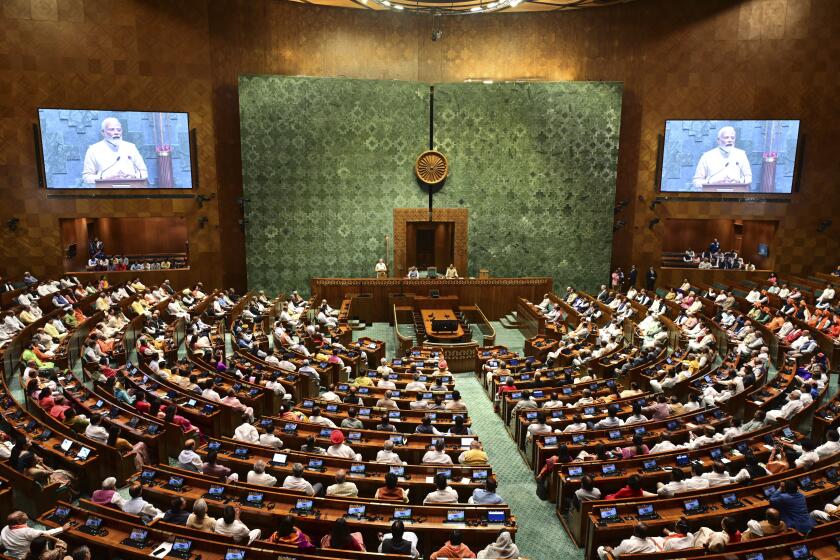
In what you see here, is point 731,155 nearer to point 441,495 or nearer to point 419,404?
point 419,404

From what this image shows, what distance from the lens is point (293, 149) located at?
21797 millimetres

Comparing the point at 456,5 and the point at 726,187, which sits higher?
the point at 456,5

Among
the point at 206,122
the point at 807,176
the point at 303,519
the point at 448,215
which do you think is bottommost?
the point at 303,519

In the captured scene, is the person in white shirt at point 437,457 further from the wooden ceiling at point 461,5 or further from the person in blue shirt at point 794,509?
the wooden ceiling at point 461,5

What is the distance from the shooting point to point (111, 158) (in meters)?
20.7

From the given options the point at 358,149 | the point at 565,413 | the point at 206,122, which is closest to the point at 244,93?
the point at 206,122

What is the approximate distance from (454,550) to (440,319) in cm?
1182

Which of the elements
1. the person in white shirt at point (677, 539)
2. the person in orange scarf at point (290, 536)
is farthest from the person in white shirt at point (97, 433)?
the person in white shirt at point (677, 539)

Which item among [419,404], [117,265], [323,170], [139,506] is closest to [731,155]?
[323,170]

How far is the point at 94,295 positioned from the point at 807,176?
26.4 metres

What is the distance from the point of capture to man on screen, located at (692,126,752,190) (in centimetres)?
2184

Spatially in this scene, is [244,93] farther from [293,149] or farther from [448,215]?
[448,215]

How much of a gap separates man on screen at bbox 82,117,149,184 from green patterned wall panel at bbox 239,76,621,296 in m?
4.12

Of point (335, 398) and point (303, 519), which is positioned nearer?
point (303, 519)
